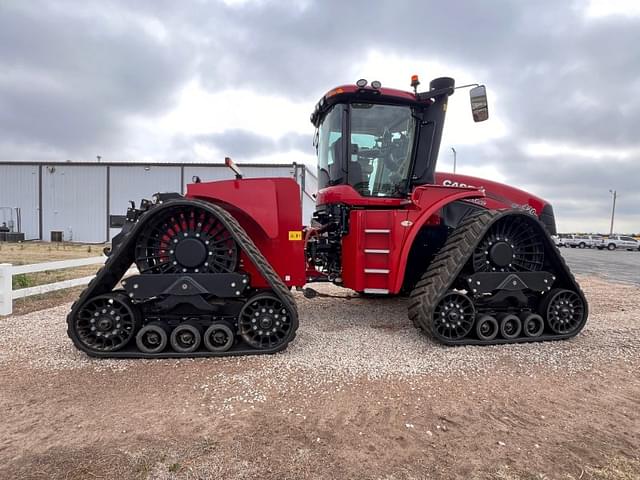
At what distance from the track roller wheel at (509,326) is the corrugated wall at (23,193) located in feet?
102

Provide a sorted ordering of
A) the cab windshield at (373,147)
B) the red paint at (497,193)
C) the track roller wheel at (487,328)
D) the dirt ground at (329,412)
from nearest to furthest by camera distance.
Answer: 1. the dirt ground at (329,412)
2. the track roller wheel at (487,328)
3. the cab windshield at (373,147)
4. the red paint at (497,193)

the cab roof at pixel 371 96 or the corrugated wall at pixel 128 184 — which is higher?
the corrugated wall at pixel 128 184

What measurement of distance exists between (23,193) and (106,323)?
30.1 meters

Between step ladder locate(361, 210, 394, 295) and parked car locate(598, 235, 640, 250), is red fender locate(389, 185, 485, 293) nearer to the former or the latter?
step ladder locate(361, 210, 394, 295)

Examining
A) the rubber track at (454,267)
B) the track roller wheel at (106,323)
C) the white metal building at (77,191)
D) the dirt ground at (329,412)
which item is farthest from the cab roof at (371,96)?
the white metal building at (77,191)

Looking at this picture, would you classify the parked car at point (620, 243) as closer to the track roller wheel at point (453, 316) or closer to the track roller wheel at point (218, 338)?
the track roller wheel at point (453, 316)

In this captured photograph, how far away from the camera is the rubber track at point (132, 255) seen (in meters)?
3.76

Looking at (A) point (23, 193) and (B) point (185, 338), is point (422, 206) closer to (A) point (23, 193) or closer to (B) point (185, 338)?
(B) point (185, 338)

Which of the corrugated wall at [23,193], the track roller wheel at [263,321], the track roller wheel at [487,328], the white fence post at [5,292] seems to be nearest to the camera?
the track roller wheel at [263,321]

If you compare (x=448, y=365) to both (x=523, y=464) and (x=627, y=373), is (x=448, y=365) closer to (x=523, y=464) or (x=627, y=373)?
(x=523, y=464)

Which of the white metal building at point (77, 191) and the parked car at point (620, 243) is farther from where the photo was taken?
the parked car at point (620, 243)

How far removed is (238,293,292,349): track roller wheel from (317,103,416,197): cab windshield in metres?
1.91

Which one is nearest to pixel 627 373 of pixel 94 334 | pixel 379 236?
pixel 379 236

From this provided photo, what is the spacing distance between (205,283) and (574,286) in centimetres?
453
